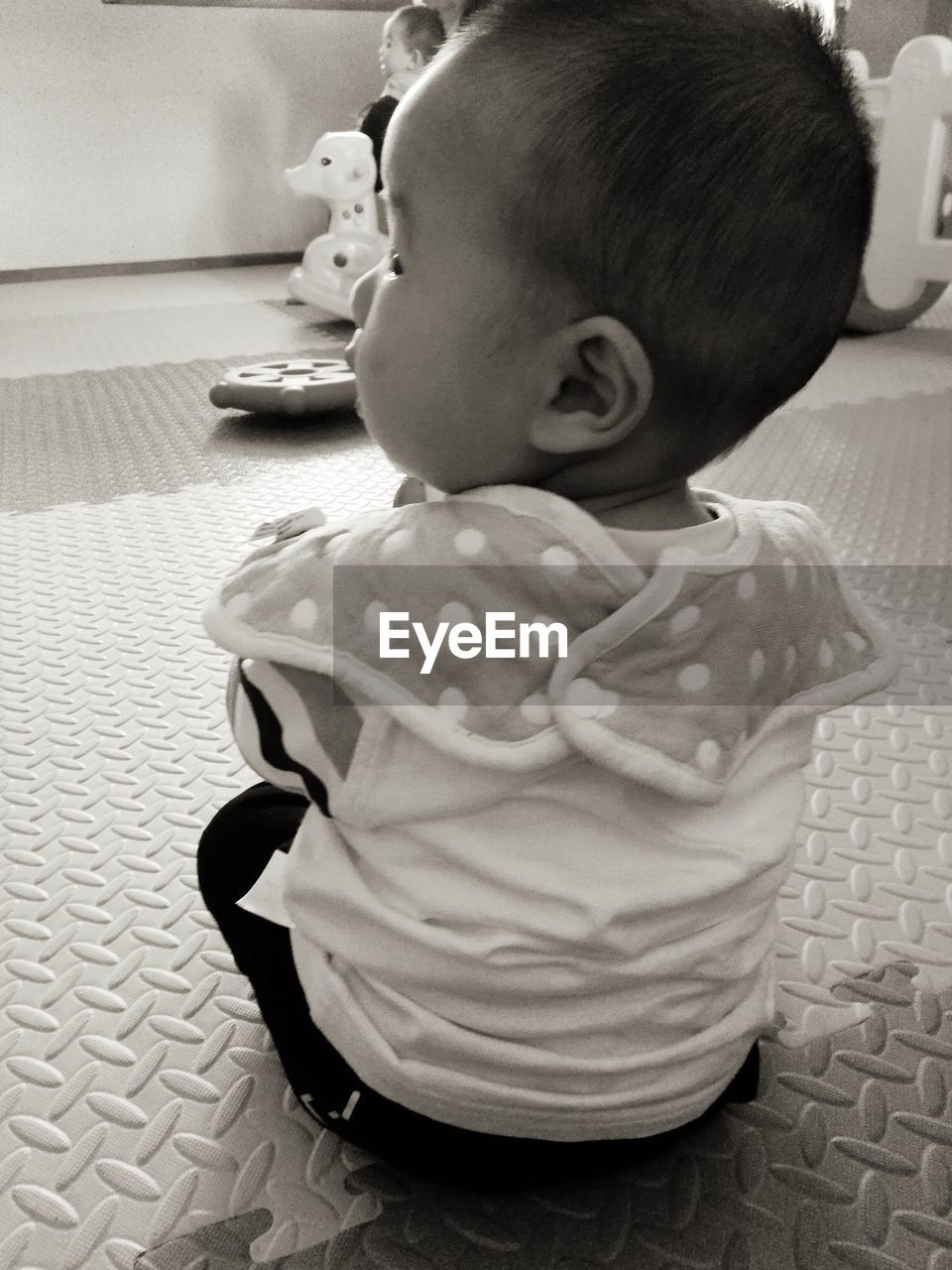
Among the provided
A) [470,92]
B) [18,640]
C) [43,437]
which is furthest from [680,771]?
[43,437]

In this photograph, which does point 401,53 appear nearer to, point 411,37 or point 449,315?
point 411,37

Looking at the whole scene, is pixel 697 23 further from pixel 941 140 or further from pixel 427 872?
pixel 941 140

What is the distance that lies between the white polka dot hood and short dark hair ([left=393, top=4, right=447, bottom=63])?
222 centimetres

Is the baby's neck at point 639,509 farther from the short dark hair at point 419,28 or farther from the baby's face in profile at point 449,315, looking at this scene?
the short dark hair at point 419,28

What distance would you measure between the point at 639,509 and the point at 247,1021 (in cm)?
32

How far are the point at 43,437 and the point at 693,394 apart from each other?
118cm

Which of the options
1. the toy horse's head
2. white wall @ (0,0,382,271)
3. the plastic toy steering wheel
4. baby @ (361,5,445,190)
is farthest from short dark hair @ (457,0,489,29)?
white wall @ (0,0,382,271)

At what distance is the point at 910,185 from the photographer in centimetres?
189

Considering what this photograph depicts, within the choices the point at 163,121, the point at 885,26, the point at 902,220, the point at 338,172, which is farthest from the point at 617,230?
the point at 885,26

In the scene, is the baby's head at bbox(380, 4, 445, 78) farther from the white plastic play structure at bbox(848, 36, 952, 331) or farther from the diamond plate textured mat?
the diamond plate textured mat

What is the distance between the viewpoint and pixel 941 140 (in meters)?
1.84

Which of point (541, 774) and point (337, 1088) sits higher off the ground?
point (541, 774)

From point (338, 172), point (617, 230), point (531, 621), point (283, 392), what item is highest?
point (617, 230)

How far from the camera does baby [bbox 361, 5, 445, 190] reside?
2.28 metres
